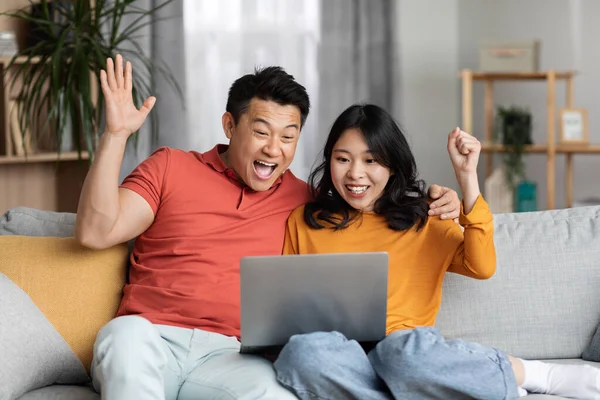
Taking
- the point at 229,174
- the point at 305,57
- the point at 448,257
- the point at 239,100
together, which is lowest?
the point at 448,257

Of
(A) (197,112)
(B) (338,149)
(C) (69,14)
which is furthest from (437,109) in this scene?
(B) (338,149)

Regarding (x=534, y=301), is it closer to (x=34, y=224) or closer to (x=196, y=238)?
(x=196, y=238)

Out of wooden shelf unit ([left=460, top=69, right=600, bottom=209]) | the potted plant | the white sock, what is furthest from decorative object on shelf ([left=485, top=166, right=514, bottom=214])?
the white sock

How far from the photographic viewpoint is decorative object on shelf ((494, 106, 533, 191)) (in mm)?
4562

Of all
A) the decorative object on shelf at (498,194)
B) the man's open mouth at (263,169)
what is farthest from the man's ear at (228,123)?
the decorative object on shelf at (498,194)

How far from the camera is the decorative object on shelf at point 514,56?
15.2ft

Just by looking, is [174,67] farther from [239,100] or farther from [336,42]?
[239,100]

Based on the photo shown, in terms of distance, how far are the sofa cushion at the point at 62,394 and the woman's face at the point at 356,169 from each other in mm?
763

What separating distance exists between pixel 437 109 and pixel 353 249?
3.33 m

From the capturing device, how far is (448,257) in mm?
2002

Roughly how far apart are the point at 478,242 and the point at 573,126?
294 centimetres

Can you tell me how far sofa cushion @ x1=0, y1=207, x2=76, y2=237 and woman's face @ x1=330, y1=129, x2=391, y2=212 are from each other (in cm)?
72

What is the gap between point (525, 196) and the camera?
15.3 feet

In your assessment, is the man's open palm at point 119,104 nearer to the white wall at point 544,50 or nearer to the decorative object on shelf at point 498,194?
the decorative object on shelf at point 498,194
